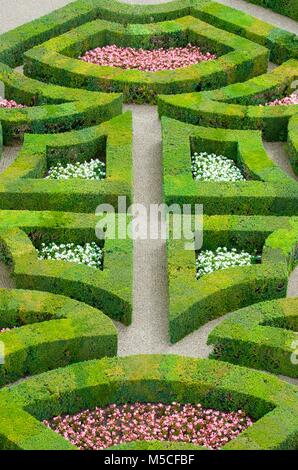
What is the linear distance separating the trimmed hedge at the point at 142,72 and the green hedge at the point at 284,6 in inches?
108

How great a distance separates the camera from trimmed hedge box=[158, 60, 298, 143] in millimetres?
29688

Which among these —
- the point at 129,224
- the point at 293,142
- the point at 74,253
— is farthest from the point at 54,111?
the point at 293,142

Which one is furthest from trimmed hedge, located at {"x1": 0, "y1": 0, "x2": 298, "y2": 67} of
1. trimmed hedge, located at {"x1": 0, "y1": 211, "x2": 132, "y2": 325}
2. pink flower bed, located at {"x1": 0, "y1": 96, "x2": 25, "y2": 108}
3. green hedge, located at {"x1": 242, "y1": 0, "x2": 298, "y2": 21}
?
trimmed hedge, located at {"x1": 0, "y1": 211, "x2": 132, "y2": 325}

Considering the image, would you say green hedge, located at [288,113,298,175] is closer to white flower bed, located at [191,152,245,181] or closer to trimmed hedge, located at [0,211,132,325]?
white flower bed, located at [191,152,245,181]

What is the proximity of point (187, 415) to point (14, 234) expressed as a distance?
6327mm

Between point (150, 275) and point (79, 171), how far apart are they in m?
4.33

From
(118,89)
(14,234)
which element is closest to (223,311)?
(14,234)

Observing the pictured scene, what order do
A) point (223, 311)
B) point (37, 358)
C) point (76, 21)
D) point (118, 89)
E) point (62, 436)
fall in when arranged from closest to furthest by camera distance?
point (62, 436)
point (37, 358)
point (223, 311)
point (118, 89)
point (76, 21)

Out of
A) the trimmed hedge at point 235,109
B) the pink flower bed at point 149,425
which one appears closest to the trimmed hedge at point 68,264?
the pink flower bed at point 149,425

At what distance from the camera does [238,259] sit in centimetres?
2492

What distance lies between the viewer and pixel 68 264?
79.4ft

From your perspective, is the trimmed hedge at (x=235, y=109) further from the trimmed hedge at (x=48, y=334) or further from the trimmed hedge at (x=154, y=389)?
the trimmed hedge at (x=154, y=389)

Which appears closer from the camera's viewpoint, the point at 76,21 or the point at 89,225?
the point at 89,225

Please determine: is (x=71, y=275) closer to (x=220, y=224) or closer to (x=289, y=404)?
(x=220, y=224)
